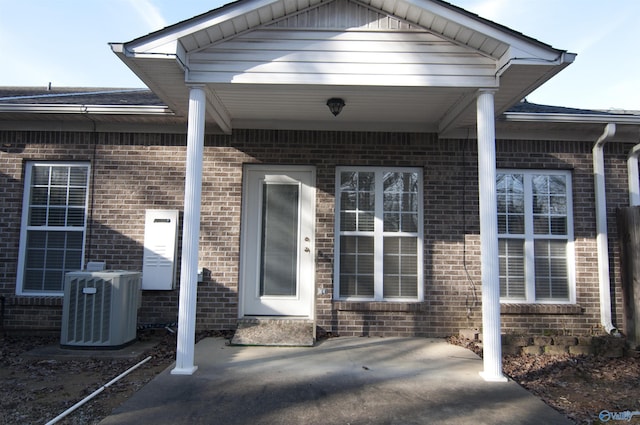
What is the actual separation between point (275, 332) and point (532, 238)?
3749mm

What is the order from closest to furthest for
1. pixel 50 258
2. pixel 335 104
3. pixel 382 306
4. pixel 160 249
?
pixel 335 104 → pixel 382 306 → pixel 160 249 → pixel 50 258

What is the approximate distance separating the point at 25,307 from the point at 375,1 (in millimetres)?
5798

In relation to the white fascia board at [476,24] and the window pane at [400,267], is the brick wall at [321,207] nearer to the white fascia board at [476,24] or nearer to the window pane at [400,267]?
the window pane at [400,267]

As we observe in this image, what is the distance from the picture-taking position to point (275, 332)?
546cm

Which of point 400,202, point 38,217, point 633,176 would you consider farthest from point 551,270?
point 38,217

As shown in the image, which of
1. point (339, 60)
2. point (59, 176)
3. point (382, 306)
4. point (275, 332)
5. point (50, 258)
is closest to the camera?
point (339, 60)

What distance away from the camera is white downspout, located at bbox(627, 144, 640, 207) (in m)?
6.06

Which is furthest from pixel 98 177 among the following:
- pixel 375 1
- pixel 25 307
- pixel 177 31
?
pixel 375 1

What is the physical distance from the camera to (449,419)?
326 centimetres

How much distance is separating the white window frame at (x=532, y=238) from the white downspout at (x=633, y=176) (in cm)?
78

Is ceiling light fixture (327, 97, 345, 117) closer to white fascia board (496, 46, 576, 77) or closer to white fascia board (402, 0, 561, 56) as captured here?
white fascia board (402, 0, 561, 56)

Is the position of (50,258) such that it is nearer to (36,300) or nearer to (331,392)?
(36,300)

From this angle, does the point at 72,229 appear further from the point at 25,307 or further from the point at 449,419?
the point at 449,419

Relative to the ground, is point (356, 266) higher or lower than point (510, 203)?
lower
